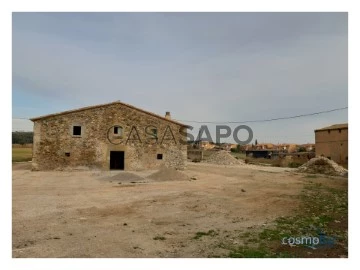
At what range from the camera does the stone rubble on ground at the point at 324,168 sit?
965 inches

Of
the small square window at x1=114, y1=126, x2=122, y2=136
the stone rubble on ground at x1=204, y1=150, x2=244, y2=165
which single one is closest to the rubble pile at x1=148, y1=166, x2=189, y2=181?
the small square window at x1=114, y1=126, x2=122, y2=136

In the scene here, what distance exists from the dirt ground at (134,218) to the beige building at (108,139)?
747 centimetres

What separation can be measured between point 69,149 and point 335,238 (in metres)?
19.2

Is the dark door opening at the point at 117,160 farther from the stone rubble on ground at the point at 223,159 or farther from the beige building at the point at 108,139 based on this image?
the stone rubble on ground at the point at 223,159

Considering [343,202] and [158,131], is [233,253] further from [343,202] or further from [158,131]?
[158,131]

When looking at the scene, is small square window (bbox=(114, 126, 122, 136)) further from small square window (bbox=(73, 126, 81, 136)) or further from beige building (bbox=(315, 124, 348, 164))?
beige building (bbox=(315, 124, 348, 164))

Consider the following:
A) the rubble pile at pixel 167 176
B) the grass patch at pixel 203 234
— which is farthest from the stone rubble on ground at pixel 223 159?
the grass patch at pixel 203 234

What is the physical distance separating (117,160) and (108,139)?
2313mm

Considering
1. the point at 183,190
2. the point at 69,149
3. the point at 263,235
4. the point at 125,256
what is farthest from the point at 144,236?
the point at 69,149

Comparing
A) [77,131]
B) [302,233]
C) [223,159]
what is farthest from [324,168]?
[302,233]

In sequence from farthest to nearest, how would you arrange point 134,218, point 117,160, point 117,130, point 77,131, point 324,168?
point 324,168, point 117,160, point 117,130, point 77,131, point 134,218

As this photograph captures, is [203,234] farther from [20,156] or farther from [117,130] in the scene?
[20,156]

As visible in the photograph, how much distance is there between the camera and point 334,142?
35.4 metres

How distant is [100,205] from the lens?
34.2ft
